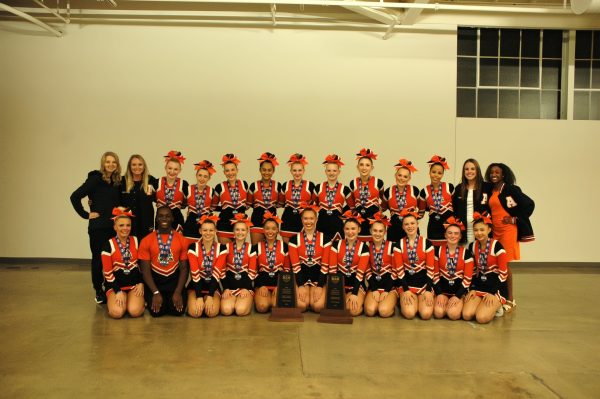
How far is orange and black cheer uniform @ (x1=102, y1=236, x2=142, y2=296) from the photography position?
4.55m

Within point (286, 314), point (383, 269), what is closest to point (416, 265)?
point (383, 269)

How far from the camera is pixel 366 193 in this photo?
5.25 meters

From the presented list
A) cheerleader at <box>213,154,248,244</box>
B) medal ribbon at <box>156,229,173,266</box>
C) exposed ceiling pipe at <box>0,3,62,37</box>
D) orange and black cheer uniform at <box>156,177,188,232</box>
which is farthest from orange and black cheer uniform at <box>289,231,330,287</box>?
exposed ceiling pipe at <box>0,3,62,37</box>

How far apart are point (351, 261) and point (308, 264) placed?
423 millimetres

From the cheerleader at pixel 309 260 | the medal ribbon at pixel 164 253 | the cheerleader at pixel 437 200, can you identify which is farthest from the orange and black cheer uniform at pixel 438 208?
the medal ribbon at pixel 164 253

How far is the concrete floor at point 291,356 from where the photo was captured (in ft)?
9.78

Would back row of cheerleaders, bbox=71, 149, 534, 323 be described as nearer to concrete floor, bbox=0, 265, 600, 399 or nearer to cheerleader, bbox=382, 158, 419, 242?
cheerleader, bbox=382, 158, 419, 242

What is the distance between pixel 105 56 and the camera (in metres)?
7.00

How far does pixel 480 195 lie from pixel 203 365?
322 cm

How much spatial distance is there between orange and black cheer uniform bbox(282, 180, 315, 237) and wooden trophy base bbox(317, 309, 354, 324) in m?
1.12

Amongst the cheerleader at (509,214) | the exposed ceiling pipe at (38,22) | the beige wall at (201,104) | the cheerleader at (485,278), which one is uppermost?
the exposed ceiling pipe at (38,22)

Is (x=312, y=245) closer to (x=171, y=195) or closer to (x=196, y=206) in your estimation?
(x=196, y=206)

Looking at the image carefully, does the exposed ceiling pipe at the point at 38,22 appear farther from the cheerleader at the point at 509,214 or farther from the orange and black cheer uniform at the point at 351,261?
the cheerleader at the point at 509,214

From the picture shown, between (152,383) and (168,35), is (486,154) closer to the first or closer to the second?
(168,35)
